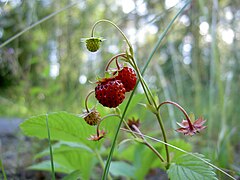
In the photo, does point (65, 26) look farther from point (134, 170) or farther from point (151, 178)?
point (134, 170)

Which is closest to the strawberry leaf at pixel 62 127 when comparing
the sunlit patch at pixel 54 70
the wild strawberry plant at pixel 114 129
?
the wild strawberry plant at pixel 114 129

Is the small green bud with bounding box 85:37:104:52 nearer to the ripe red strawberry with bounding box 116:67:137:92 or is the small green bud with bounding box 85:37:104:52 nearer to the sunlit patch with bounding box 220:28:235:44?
the ripe red strawberry with bounding box 116:67:137:92

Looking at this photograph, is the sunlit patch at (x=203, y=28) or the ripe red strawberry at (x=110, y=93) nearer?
the ripe red strawberry at (x=110, y=93)

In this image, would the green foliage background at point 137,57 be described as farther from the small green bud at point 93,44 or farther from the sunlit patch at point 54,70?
the small green bud at point 93,44

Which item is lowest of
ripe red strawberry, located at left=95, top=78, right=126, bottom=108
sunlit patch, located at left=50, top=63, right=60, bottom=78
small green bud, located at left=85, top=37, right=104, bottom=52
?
ripe red strawberry, located at left=95, top=78, right=126, bottom=108

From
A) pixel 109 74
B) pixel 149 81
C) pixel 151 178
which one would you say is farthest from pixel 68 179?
pixel 149 81

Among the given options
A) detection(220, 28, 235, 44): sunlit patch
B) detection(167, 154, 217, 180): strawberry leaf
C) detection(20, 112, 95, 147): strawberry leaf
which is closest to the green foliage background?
detection(220, 28, 235, 44): sunlit patch

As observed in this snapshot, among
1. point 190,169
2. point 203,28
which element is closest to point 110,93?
point 190,169
